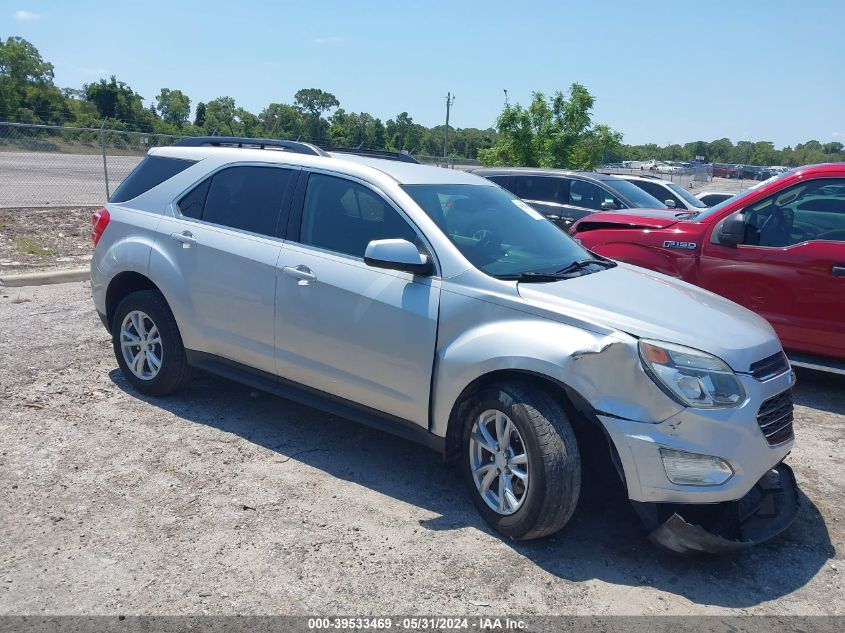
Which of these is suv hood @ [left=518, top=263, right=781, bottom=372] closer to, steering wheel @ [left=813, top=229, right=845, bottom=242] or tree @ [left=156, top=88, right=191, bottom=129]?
steering wheel @ [left=813, top=229, right=845, bottom=242]

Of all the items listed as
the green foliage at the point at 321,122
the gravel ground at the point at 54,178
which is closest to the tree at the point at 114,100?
the green foliage at the point at 321,122

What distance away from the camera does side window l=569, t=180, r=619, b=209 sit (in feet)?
36.9

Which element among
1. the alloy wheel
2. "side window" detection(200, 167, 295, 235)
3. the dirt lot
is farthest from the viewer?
the dirt lot

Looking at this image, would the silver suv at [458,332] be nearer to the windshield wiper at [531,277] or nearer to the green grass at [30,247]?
the windshield wiper at [531,277]

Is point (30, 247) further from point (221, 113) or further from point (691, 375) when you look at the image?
point (221, 113)

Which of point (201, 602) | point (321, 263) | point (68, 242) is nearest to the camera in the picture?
point (201, 602)

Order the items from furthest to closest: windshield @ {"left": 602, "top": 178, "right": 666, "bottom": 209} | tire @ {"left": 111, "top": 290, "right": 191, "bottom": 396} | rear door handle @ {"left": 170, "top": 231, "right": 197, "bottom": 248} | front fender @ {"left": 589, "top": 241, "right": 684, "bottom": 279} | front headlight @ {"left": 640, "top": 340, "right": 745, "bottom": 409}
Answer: windshield @ {"left": 602, "top": 178, "right": 666, "bottom": 209}, front fender @ {"left": 589, "top": 241, "right": 684, "bottom": 279}, tire @ {"left": 111, "top": 290, "right": 191, "bottom": 396}, rear door handle @ {"left": 170, "top": 231, "right": 197, "bottom": 248}, front headlight @ {"left": 640, "top": 340, "right": 745, "bottom": 409}

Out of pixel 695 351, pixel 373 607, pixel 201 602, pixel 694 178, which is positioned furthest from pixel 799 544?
pixel 694 178

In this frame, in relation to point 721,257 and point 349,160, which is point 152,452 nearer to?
point 349,160

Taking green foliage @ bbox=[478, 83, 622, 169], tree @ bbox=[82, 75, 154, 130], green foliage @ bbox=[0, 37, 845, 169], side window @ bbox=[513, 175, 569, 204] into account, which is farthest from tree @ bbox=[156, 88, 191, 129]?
side window @ bbox=[513, 175, 569, 204]

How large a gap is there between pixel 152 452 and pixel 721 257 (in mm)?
4820

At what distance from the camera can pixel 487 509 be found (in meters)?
3.74

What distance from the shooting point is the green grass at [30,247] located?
10117mm

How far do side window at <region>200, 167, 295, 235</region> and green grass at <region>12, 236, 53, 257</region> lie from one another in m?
6.12
